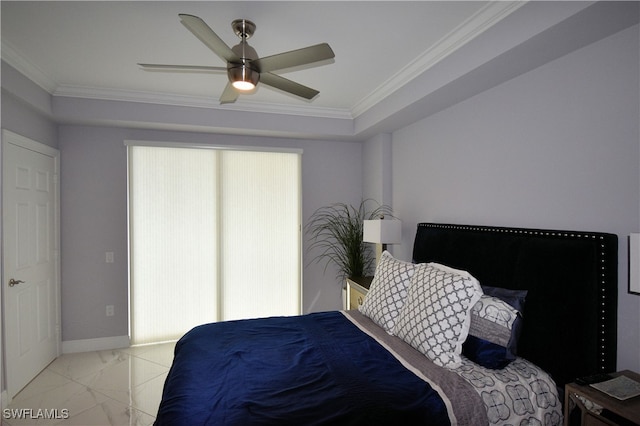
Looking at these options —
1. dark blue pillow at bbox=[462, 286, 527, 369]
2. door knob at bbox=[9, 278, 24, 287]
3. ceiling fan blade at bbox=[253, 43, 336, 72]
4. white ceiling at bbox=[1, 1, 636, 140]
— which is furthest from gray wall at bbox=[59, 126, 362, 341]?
dark blue pillow at bbox=[462, 286, 527, 369]

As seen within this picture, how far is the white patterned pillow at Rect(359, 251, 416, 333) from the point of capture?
231cm

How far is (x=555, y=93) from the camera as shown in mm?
2074

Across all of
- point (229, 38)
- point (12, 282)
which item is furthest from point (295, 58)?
point (12, 282)

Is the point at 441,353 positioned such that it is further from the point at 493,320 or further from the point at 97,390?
the point at 97,390

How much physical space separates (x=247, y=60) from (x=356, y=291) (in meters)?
2.58

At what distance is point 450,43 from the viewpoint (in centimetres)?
235

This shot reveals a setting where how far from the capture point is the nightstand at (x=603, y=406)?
133 centimetres

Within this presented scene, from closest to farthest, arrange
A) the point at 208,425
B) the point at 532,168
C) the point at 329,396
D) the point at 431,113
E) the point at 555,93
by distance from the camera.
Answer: the point at 208,425 → the point at 329,396 → the point at 555,93 → the point at 532,168 → the point at 431,113

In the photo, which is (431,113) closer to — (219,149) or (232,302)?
(219,149)

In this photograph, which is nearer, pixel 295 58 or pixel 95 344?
pixel 295 58

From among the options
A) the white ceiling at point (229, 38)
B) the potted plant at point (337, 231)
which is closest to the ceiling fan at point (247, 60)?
the white ceiling at point (229, 38)

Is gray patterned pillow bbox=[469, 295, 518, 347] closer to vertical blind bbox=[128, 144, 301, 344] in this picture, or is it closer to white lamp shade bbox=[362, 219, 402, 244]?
white lamp shade bbox=[362, 219, 402, 244]

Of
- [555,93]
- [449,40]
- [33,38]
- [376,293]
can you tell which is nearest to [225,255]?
[376,293]

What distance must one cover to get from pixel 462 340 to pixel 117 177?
12.1 ft
